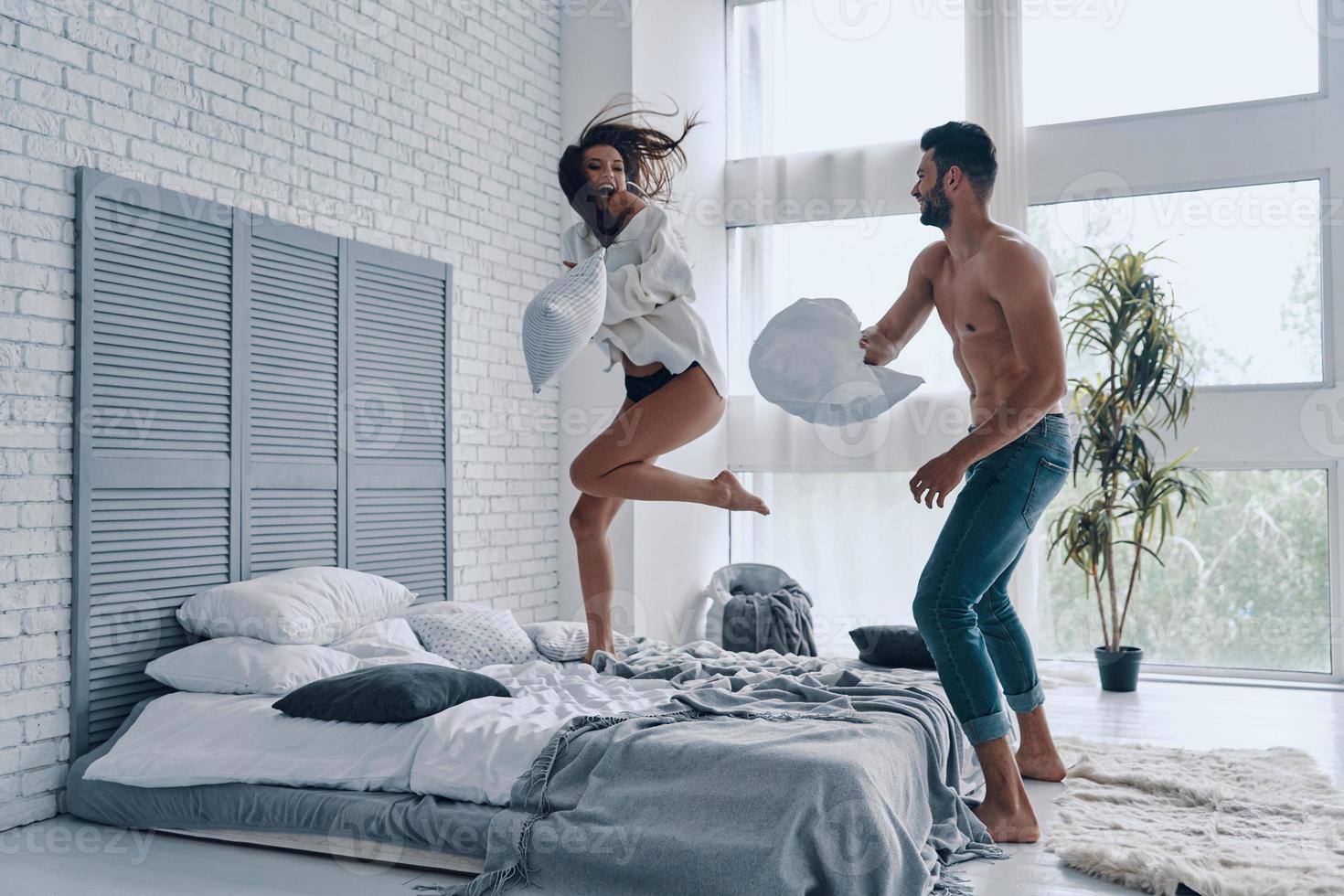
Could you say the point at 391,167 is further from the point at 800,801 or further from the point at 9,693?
the point at 800,801

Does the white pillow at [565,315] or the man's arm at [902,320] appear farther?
the man's arm at [902,320]

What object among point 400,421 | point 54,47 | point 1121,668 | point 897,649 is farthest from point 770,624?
point 54,47

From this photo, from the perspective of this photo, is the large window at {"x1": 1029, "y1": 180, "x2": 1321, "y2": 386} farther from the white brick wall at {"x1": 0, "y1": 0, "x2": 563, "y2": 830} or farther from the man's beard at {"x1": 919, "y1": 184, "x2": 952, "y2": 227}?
the man's beard at {"x1": 919, "y1": 184, "x2": 952, "y2": 227}

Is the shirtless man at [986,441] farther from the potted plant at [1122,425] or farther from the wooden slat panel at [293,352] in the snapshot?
the potted plant at [1122,425]

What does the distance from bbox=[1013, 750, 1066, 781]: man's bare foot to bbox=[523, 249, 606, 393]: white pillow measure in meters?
1.77

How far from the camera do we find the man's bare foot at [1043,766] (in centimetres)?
328

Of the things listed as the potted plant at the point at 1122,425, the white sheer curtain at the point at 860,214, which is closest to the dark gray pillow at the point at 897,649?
the potted plant at the point at 1122,425

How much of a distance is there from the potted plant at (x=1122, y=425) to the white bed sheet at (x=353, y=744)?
9.26ft

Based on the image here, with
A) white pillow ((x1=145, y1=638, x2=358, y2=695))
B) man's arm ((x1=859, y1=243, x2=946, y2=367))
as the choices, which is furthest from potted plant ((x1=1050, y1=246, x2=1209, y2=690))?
white pillow ((x1=145, y1=638, x2=358, y2=695))

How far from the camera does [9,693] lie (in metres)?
2.98

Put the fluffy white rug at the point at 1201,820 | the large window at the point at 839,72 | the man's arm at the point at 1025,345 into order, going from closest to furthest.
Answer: the fluffy white rug at the point at 1201,820 → the man's arm at the point at 1025,345 → the large window at the point at 839,72

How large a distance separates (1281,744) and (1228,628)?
1757 mm

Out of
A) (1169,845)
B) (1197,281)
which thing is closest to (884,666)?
(1169,845)

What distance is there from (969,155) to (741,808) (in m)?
1.71
